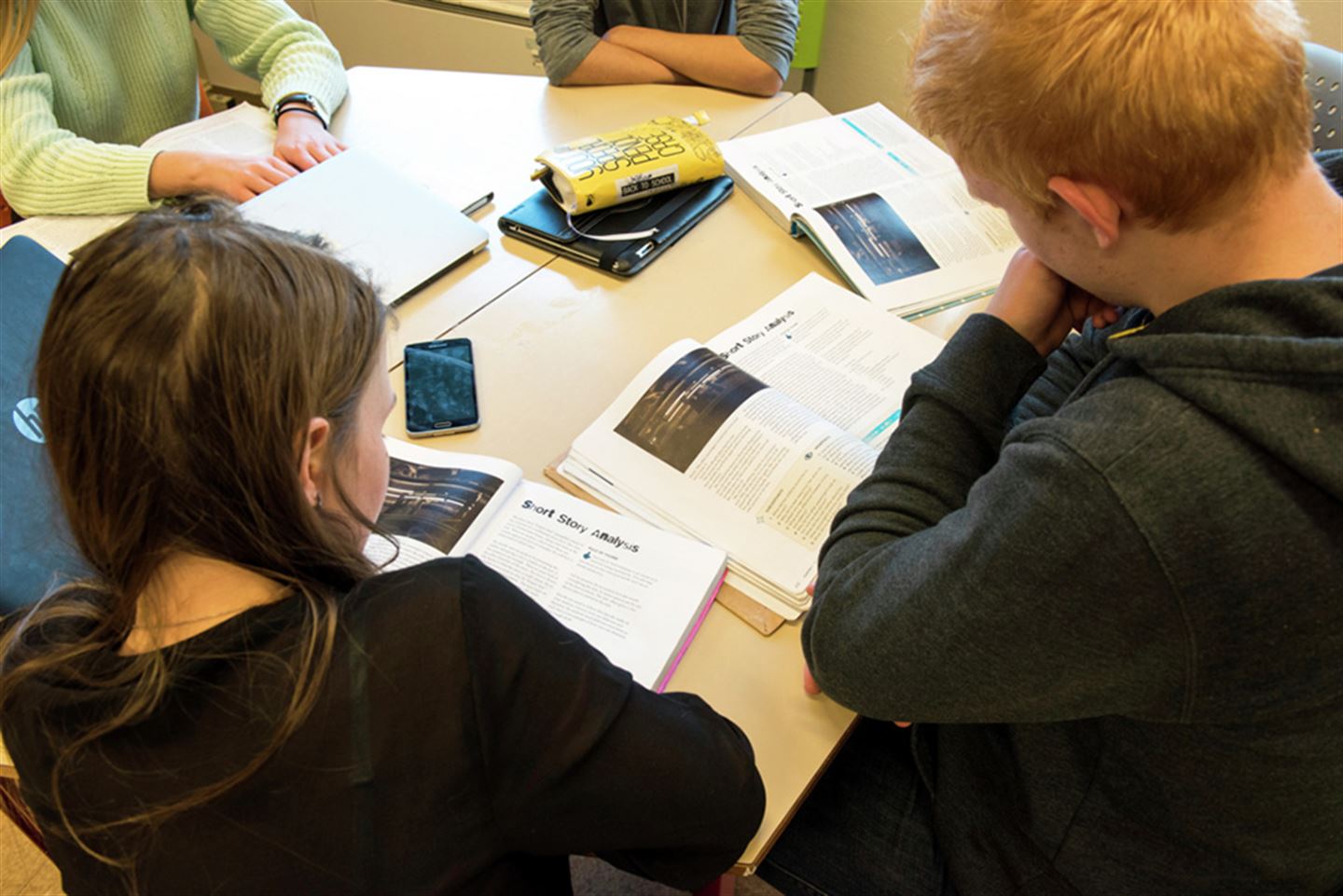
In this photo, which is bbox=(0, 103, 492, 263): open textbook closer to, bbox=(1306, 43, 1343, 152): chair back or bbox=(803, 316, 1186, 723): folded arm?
bbox=(803, 316, 1186, 723): folded arm

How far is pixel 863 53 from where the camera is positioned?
8.32ft

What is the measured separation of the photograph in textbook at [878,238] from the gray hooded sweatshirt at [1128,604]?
1.33 ft

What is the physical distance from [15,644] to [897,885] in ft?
2.49

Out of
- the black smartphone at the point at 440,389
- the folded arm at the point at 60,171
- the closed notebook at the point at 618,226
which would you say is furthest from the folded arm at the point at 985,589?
the folded arm at the point at 60,171

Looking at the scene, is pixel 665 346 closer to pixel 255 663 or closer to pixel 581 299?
pixel 581 299

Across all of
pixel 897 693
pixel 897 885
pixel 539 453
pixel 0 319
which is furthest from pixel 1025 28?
pixel 0 319

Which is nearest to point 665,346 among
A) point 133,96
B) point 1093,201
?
point 1093,201

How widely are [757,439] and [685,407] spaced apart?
91mm

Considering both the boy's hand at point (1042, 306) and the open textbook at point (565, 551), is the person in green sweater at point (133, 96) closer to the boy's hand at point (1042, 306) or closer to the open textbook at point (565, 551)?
the open textbook at point (565, 551)

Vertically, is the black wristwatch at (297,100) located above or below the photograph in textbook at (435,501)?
above

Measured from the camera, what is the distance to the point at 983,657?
2.03 feet

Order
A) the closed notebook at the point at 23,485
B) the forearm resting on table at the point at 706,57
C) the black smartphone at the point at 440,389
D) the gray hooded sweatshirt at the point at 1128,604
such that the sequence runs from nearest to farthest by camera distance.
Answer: the gray hooded sweatshirt at the point at 1128,604, the closed notebook at the point at 23,485, the black smartphone at the point at 440,389, the forearm resting on table at the point at 706,57

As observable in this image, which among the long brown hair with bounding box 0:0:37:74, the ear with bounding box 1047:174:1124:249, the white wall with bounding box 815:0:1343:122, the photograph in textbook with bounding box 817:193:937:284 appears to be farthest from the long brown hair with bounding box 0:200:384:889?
the white wall with bounding box 815:0:1343:122

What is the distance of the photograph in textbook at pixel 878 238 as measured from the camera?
1.22 metres
